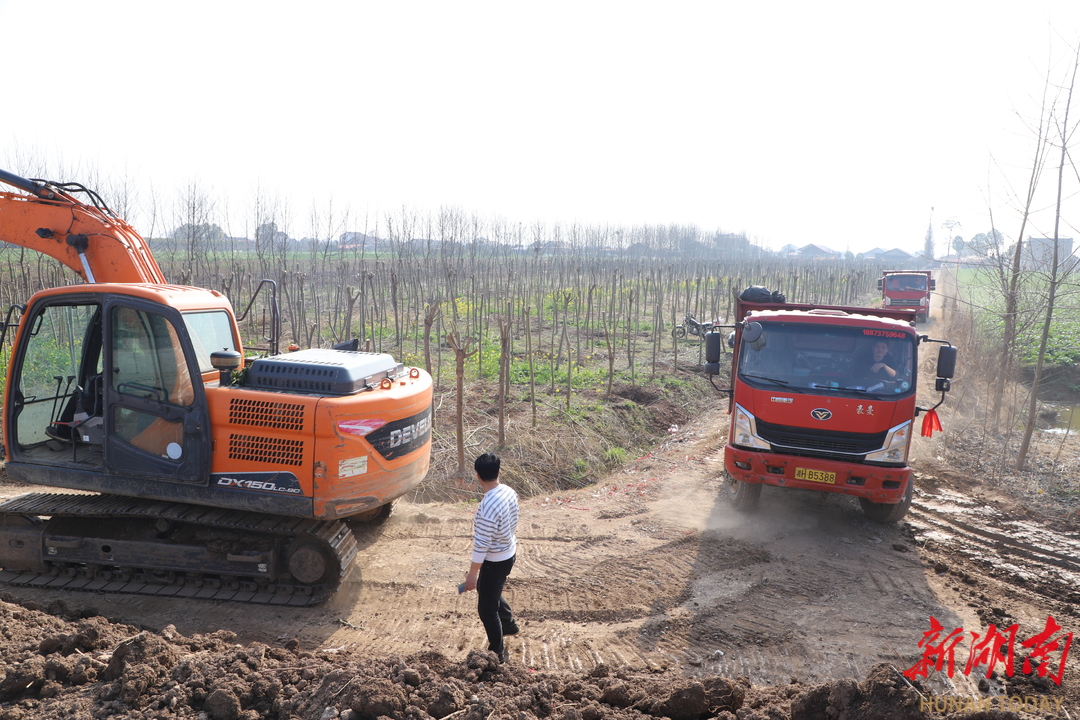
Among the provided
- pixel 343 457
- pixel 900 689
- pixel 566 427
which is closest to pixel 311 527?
pixel 343 457

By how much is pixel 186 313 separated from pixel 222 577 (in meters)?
2.16

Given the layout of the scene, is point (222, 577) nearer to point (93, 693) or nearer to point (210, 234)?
point (93, 693)

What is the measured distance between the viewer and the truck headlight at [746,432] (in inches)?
259

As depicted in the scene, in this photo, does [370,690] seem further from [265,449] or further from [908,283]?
[908,283]

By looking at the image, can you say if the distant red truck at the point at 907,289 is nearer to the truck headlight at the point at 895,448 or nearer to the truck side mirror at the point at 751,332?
the truck headlight at the point at 895,448

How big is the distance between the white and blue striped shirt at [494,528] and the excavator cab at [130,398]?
245 centimetres

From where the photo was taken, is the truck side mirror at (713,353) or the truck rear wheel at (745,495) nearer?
the truck side mirror at (713,353)

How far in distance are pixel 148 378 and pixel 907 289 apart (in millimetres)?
27064

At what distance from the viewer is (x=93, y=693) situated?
358 centimetres

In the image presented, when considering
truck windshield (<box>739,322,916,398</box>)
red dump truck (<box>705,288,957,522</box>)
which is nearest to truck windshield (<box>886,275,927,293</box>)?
red dump truck (<box>705,288,957,522</box>)

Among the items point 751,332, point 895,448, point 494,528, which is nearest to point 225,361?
point 494,528

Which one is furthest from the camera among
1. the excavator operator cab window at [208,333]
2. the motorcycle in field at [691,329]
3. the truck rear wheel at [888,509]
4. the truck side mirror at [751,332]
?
the motorcycle in field at [691,329]

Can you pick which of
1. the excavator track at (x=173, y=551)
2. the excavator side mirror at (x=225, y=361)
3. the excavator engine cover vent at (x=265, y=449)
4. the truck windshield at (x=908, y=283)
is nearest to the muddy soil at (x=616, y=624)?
the excavator track at (x=173, y=551)

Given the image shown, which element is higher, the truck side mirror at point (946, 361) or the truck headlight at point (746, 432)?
the truck side mirror at point (946, 361)
